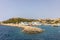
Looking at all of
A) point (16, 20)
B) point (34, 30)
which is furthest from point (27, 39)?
point (16, 20)

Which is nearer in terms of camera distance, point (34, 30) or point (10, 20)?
point (34, 30)

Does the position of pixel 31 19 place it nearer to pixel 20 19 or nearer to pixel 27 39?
pixel 20 19

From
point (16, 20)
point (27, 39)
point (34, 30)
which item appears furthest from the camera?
point (16, 20)

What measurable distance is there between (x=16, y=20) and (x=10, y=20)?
25.1 feet

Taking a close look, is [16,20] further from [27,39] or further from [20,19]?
[27,39]

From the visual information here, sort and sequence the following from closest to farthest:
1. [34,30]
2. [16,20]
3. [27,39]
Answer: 1. [27,39]
2. [34,30]
3. [16,20]

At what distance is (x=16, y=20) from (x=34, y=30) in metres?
117

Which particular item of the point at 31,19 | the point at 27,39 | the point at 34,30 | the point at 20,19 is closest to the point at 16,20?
the point at 20,19

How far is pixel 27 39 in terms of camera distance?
39281mm

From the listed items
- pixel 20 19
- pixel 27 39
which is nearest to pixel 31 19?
pixel 20 19

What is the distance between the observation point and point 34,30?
2181 inches

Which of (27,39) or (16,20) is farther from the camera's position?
(16,20)

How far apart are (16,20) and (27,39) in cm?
13243

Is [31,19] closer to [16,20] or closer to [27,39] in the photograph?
[16,20]
